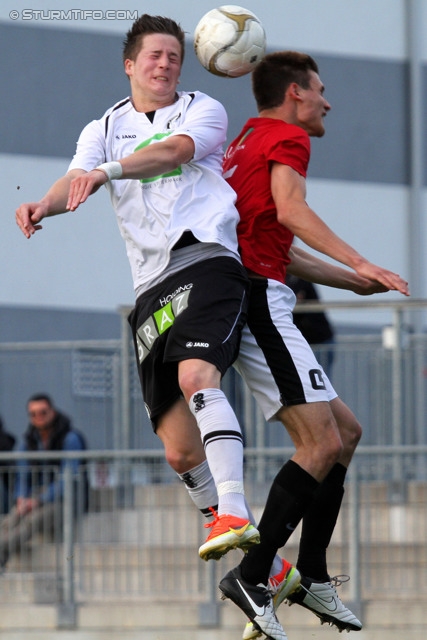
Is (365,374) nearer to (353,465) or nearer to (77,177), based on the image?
(353,465)

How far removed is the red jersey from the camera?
630 cm

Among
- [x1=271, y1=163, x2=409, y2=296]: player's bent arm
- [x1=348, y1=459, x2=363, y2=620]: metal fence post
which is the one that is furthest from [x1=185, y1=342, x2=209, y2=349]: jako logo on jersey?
[x1=348, y1=459, x2=363, y2=620]: metal fence post

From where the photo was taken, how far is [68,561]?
420 inches

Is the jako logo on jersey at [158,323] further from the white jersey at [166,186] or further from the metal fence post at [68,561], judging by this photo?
the metal fence post at [68,561]

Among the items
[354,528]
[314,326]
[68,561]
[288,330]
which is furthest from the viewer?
[314,326]

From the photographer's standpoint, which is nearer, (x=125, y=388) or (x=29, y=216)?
(x=29, y=216)

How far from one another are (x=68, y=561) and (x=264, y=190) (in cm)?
518

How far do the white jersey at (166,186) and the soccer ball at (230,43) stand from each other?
19cm

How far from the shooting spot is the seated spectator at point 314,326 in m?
11.4

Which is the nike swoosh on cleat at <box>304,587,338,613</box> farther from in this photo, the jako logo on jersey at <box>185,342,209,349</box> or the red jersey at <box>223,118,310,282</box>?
the red jersey at <box>223,118,310,282</box>

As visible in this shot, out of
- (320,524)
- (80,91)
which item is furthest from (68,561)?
(80,91)

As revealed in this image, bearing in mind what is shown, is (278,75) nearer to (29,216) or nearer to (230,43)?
(230,43)

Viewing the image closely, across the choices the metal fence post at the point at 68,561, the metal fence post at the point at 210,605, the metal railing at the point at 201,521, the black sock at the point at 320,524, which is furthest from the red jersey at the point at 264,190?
the metal fence post at the point at 68,561

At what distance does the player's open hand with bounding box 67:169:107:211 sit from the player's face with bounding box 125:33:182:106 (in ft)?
2.35
